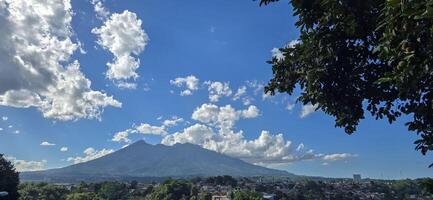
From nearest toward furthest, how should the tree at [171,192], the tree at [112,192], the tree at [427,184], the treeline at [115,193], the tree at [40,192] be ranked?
the tree at [427,184] → the tree at [40,192] → the treeline at [115,193] → the tree at [171,192] → the tree at [112,192]

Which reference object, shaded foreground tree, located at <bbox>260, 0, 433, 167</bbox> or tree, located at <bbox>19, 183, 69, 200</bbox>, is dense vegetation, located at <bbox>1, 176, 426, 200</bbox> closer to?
tree, located at <bbox>19, 183, 69, 200</bbox>

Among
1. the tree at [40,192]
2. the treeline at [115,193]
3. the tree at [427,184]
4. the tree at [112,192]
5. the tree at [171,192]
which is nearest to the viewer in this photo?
the tree at [427,184]

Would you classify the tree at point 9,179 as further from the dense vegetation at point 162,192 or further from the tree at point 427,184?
the tree at point 427,184

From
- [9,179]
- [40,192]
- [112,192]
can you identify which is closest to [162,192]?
[112,192]

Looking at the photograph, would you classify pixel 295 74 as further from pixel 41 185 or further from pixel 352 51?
pixel 41 185

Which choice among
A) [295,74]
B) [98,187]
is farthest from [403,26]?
[98,187]

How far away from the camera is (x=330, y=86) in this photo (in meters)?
11.0

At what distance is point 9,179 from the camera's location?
65250 mm

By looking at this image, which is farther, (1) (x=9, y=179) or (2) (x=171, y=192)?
(2) (x=171, y=192)

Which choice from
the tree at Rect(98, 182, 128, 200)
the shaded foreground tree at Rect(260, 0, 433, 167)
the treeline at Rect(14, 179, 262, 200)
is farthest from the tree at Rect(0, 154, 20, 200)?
the tree at Rect(98, 182, 128, 200)

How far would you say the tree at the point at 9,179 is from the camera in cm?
6294

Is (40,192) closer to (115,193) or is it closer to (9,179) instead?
(115,193)

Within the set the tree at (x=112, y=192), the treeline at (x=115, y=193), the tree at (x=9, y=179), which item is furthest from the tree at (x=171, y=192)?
the tree at (x=9, y=179)

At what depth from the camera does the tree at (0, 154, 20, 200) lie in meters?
62.9
